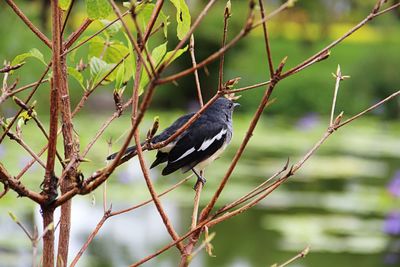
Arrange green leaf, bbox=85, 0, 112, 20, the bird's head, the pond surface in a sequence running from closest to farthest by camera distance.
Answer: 1. green leaf, bbox=85, 0, 112, 20
2. the bird's head
3. the pond surface

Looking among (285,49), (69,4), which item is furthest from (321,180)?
(285,49)

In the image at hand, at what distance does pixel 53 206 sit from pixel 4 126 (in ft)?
0.43

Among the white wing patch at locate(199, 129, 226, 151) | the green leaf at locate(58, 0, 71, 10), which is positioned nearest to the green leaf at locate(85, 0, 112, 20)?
the green leaf at locate(58, 0, 71, 10)

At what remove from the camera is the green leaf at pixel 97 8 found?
90 centimetres

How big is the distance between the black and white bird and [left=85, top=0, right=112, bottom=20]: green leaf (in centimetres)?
74

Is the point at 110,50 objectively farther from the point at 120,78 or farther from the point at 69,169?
the point at 69,169

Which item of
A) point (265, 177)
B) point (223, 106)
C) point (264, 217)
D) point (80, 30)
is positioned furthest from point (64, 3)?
point (265, 177)

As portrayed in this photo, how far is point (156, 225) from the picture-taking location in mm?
6922

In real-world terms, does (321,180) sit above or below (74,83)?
below

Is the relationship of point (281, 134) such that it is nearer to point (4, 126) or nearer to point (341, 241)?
point (341, 241)

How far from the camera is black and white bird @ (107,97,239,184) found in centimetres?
172

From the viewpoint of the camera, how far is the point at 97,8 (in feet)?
2.98

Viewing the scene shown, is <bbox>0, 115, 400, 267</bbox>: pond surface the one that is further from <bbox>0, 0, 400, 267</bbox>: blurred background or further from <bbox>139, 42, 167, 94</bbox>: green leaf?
<bbox>139, 42, 167, 94</bbox>: green leaf

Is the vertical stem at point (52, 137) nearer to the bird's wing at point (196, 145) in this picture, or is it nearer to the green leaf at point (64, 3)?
the green leaf at point (64, 3)
